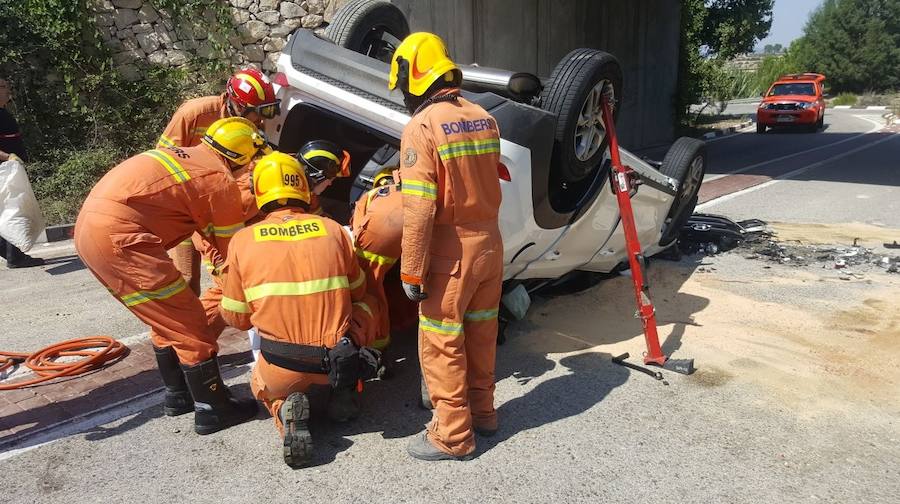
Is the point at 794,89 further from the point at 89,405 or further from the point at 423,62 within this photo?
the point at 89,405

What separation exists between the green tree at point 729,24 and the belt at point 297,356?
25416mm

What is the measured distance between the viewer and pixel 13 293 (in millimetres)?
5906

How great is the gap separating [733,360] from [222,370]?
121 inches

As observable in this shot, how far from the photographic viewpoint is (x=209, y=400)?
3.30 m

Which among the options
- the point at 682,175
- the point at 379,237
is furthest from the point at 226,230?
the point at 682,175

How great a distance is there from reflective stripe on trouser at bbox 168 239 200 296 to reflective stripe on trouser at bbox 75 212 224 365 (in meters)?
1.03

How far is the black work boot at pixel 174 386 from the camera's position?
11.3ft

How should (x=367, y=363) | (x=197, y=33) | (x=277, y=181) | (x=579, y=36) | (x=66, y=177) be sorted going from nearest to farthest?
(x=367, y=363) → (x=277, y=181) → (x=66, y=177) → (x=197, y=33) → (x=579, y=36)

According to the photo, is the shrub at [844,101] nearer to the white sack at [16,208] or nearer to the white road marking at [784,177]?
the white road marking at [784,177]

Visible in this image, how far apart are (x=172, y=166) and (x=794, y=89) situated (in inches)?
1002

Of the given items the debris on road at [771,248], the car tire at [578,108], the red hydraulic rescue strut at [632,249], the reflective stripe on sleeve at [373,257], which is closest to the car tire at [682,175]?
the debris on road at [771,248]

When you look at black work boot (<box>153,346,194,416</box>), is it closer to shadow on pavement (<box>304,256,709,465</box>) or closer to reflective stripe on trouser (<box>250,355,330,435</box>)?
reflective stripe on trouser (<box>250,355,330,435</box>)

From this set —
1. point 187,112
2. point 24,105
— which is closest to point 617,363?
point 187,112

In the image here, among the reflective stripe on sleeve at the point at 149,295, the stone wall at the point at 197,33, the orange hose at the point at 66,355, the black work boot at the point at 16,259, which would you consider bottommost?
the orange hose at the point at 66,355
